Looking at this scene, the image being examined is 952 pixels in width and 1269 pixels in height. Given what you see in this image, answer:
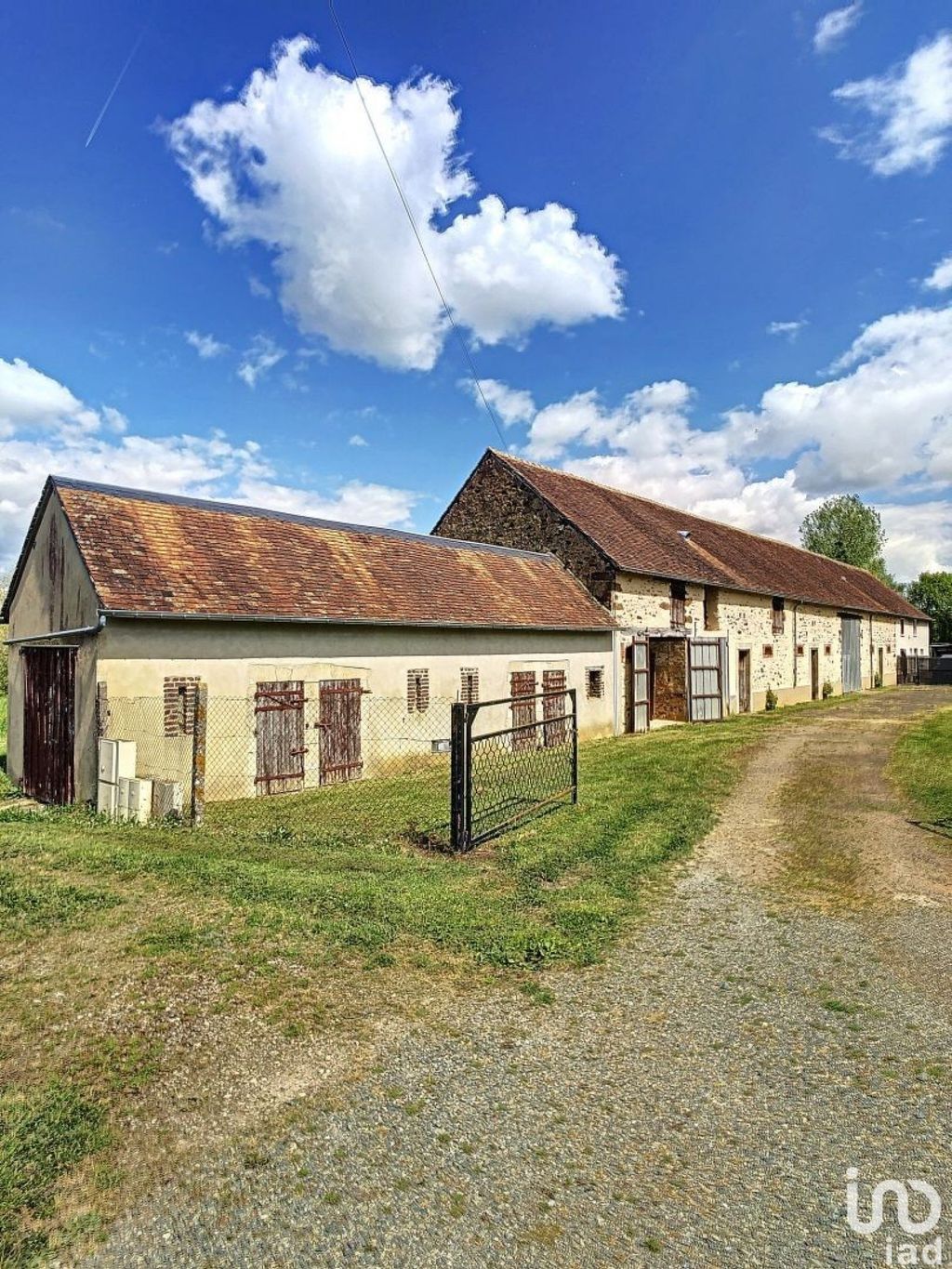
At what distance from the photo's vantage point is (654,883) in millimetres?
6766

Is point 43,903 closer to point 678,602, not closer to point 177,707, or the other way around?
point 177,707

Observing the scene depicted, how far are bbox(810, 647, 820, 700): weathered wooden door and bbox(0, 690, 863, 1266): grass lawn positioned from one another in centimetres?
2441

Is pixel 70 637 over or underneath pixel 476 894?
over

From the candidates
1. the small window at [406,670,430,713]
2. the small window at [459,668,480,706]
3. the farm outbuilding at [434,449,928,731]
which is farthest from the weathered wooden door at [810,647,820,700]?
the small window at [406,670,430,713]

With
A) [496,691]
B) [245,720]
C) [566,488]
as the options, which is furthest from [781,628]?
[245,720]

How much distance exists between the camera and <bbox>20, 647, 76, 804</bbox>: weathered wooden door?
1097 cm

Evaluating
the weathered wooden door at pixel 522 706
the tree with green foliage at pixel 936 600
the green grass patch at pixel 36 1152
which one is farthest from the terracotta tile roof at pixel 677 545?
the tree with green foliage at pixel 936 600

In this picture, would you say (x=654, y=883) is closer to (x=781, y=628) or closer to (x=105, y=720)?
(x=105, y=720)

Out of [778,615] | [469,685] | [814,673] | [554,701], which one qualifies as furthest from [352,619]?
[814,673]

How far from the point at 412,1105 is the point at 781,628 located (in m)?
28.1

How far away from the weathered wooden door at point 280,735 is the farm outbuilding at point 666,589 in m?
10.4

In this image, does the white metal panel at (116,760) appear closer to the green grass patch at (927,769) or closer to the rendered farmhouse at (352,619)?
the rendered farmhouse at (352,619)

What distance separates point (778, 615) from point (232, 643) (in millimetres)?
23247

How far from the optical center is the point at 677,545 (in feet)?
82.2
